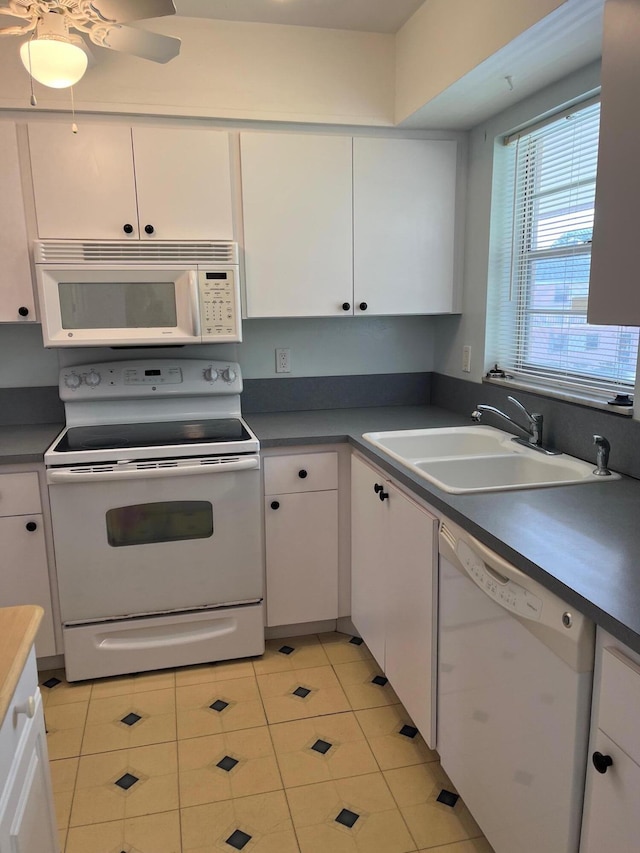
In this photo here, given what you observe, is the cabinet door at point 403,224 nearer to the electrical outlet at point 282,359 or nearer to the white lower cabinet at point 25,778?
the electrical outlet at point 282,359

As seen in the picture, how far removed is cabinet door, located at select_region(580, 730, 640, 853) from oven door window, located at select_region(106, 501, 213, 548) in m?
1.62

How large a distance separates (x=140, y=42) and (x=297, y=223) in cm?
98

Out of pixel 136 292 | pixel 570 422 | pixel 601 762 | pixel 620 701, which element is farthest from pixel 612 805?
pixel 136 292

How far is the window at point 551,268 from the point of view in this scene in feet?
6.90

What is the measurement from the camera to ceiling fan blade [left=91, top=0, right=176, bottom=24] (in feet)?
4.95

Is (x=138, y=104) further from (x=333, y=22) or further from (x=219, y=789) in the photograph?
(x=219, y=789)

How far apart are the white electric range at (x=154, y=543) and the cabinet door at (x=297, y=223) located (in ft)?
1.96

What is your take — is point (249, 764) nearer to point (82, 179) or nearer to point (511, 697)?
point (511, 697)

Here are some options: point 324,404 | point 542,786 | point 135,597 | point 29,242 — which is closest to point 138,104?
point 29,242

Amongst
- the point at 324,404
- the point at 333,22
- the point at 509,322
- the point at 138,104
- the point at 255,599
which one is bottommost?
the point at 255,599

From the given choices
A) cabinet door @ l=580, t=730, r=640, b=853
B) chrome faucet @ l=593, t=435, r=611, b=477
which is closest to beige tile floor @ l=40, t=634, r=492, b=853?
cabinet door @ l=580, t=730, r=640, b=853

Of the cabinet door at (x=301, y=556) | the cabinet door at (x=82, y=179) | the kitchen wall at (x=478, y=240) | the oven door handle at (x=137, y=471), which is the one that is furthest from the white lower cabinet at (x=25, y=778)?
the kitchen wall at (x=478, y=240)

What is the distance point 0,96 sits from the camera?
2332mm

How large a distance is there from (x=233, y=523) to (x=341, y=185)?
1.46 metres
